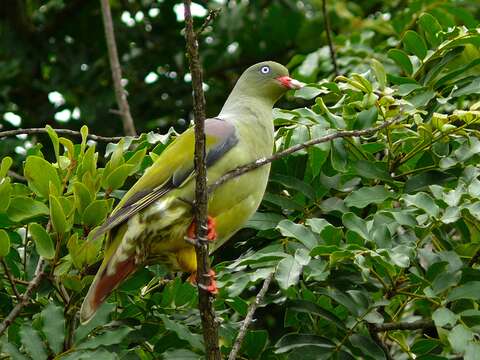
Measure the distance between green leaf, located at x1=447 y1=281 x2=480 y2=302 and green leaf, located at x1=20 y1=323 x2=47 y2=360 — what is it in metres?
1.23

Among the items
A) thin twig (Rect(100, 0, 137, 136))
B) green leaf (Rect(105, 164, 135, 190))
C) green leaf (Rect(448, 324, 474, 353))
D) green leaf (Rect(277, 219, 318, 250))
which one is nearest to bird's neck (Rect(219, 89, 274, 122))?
green leaf (Rect(105, 164, 135, 190))

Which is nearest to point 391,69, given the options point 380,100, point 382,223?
point 380,100

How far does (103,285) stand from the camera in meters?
3.09

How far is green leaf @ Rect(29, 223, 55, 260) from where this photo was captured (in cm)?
300

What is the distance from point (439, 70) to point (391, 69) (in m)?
1.23

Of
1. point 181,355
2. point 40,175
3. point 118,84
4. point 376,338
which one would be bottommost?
point 376,338

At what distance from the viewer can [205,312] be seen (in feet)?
9.43

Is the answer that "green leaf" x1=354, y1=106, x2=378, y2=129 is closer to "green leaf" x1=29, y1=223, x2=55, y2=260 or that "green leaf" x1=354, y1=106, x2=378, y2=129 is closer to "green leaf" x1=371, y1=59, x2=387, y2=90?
"green leaf" x1=371, y1=59, x2=387, y2=90

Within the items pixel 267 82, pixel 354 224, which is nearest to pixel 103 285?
pixel 354 224

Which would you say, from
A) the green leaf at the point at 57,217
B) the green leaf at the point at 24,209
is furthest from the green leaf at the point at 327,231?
the green leaf at the point at 24,209

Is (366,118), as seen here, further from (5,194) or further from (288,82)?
(5,194)

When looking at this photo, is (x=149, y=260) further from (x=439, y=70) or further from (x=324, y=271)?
(x=439, y=70)

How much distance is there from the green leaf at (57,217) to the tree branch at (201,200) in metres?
0.48

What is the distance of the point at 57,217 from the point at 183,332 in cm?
53
